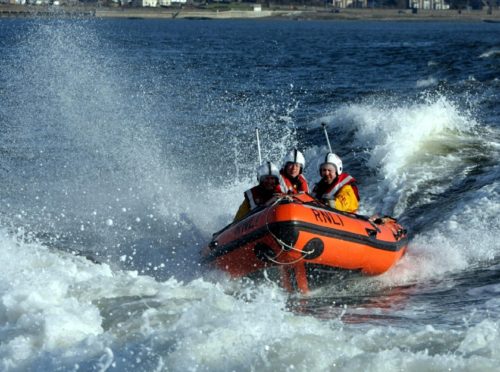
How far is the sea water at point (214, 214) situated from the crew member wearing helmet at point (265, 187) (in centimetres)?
97

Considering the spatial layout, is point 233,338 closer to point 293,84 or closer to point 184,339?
point 184,339

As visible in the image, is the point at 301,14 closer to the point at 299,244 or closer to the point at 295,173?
the point at 295,173

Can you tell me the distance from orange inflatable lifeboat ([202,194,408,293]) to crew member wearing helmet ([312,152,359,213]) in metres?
0.52

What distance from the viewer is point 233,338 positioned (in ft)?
23.6

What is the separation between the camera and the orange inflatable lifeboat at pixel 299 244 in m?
9.76

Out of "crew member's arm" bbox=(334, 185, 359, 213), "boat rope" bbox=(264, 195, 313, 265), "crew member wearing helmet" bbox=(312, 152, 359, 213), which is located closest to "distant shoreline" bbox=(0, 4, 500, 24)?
"crew member wearing helmet" bbox=(312, 152, 359, 213)

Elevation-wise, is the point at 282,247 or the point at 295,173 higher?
the point at 295,173

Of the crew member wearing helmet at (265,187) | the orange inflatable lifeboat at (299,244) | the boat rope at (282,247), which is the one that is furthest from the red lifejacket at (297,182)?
the boat rope at (282,247)

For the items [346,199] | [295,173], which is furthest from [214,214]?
[346,199]

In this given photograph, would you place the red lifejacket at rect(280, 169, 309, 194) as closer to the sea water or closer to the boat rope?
the boat rope

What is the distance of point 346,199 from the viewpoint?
37.2 ft

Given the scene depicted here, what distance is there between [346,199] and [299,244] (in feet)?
5.80

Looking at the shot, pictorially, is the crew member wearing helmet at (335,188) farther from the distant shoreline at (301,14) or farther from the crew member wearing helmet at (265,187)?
the distant shoreline at (301,14)

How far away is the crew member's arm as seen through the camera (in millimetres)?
11281
